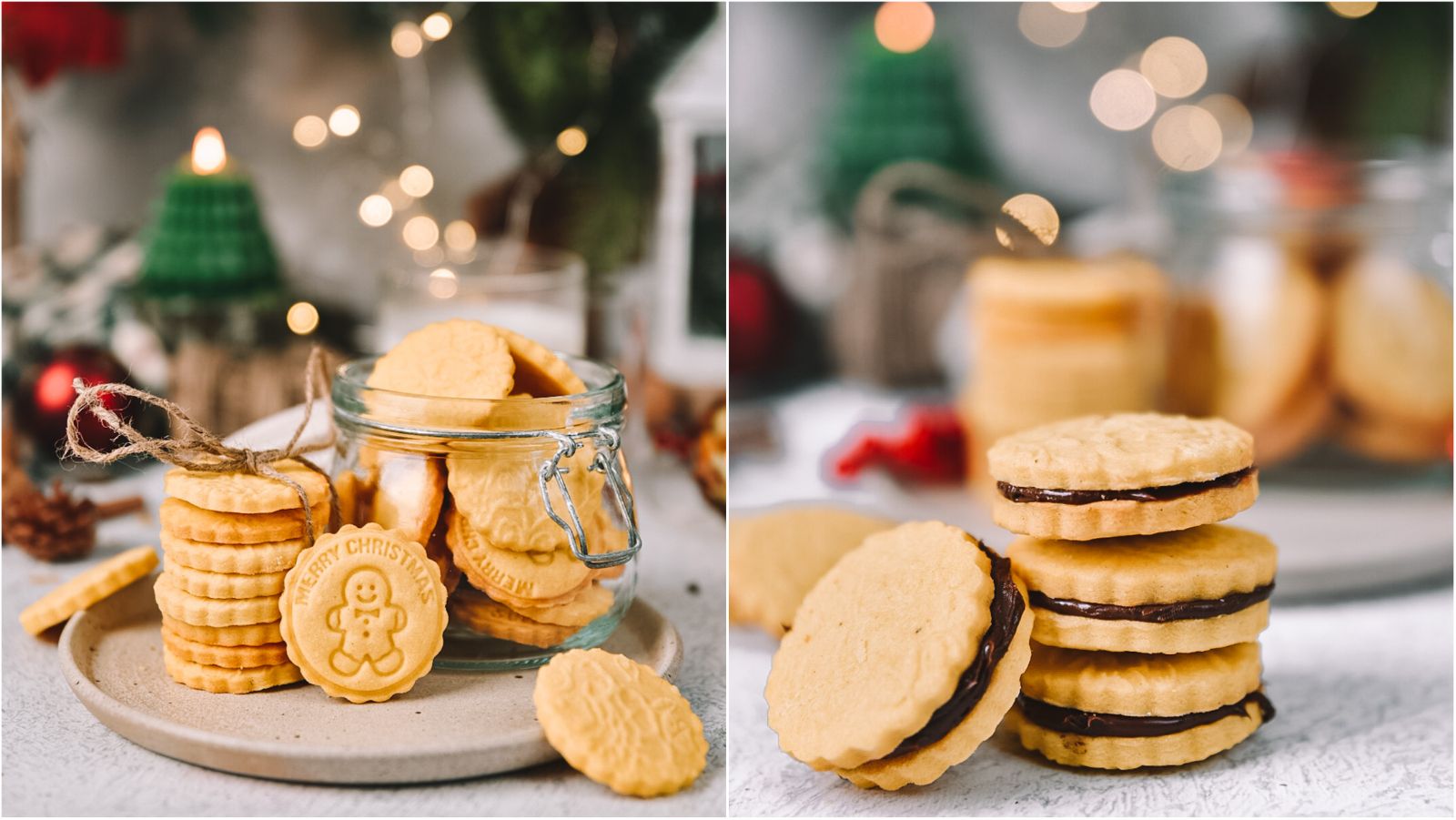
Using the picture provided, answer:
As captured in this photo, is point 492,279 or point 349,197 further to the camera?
point 349,197

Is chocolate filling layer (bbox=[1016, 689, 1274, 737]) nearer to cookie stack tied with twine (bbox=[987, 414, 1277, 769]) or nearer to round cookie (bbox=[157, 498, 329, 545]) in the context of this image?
cookie stack tied with twine (bbox=[987, 414, 1277, 769])

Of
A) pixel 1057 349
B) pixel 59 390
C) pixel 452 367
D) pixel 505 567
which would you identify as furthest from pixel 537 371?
pixel 59 390

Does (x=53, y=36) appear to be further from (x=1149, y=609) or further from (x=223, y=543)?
(x=1149, y=609)

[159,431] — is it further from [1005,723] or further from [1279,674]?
[1279,674]

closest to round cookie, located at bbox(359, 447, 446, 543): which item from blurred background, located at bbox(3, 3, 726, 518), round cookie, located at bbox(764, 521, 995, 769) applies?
round cookie, located at bbox(764, 521, 995, 769)

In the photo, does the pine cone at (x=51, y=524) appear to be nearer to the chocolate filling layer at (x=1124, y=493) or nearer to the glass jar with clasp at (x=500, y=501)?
the glass jar with clasp at (x=500, y=501)

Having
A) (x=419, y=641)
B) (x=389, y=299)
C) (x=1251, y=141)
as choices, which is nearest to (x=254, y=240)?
(x=389, y=299)
